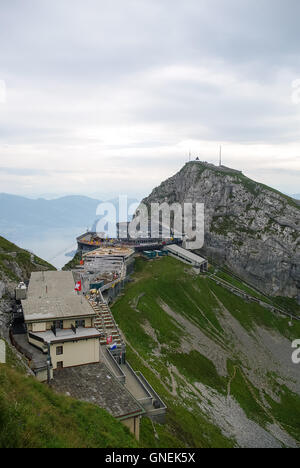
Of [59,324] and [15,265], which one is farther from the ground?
[15,265]

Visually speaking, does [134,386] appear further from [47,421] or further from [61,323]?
[47,421]

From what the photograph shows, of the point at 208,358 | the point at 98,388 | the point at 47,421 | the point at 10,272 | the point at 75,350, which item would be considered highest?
the point at 10,272

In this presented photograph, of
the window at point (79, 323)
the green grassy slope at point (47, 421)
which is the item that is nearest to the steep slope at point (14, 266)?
the window at point (79, 323)

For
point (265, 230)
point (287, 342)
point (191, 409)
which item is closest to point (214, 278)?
point (287, 342)

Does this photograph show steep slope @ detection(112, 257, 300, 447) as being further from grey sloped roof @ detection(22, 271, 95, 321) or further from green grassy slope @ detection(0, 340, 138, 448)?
grey sloped roof @ detection(22, 271, 95, 321)

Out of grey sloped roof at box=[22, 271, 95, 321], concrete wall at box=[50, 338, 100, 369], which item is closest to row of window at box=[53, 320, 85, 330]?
grey sloped roof at box=[22, 271, 95, 321]

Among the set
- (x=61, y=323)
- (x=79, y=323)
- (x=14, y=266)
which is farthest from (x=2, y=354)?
(x=14, y=266)

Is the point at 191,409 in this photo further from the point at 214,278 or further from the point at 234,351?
the point at 214,278
